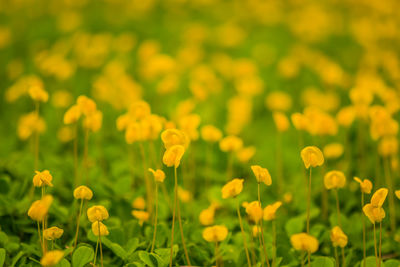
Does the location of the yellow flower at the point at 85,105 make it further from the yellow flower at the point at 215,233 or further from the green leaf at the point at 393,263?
the green leaf at the point at 393,263

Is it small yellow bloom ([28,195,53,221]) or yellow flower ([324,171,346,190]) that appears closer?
small yellow bloom ([28,195,53,221])

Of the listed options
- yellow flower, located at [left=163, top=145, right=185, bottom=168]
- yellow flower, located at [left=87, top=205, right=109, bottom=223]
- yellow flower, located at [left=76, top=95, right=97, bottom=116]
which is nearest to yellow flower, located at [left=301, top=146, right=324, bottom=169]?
yellow flower, located at [left=163, top=145, right=185, bottom=168]

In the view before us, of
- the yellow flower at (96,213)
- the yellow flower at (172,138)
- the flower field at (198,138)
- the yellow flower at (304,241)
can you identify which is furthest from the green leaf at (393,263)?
the yellow flower at (96,213)

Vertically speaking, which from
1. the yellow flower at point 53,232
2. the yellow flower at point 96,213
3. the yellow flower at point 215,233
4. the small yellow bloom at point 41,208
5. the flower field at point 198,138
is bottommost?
the flower field at point 198,138

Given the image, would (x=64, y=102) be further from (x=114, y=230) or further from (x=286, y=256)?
(x=286, y=256)

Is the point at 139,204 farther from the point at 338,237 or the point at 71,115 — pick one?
the point at 338,237

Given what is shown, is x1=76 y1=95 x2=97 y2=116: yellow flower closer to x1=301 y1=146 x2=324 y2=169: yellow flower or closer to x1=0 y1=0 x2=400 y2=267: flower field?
x1=0 y1=0 x2=400 y2=267: flower field

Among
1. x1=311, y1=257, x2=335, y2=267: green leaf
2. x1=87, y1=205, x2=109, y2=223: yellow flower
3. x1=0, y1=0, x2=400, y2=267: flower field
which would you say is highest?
x1=87, y1=205, x2=109, y2=223: yellow flower
